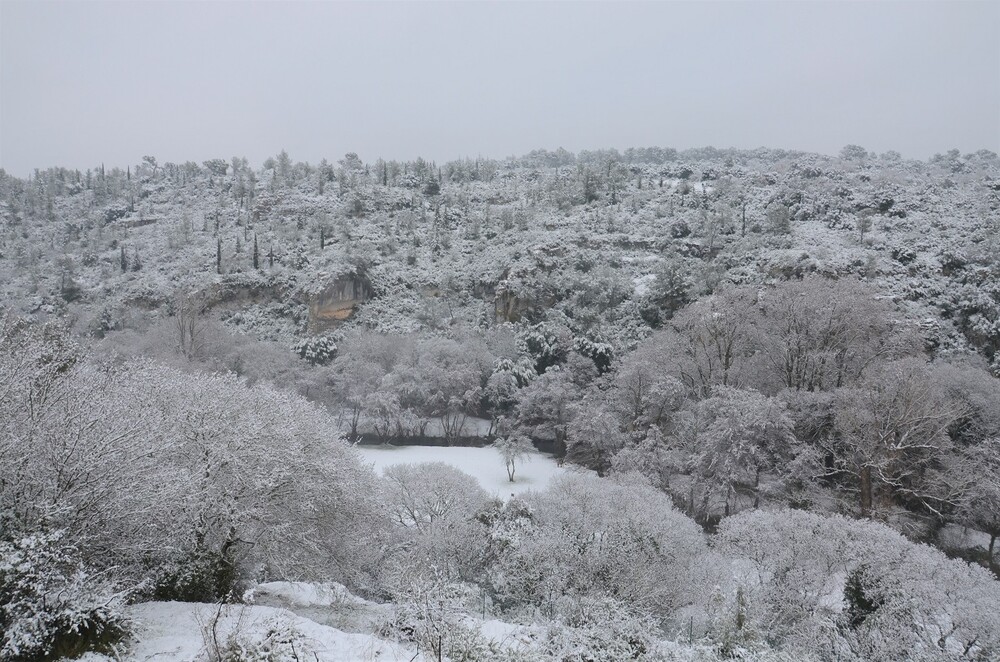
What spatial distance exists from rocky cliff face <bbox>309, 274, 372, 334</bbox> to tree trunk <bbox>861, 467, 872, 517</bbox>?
134ft

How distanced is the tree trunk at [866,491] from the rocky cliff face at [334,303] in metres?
41.0

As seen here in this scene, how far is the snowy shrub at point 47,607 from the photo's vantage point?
575 cm

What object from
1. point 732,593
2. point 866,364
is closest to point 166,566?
point 732,593

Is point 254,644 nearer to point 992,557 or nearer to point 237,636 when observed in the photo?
point 237,636

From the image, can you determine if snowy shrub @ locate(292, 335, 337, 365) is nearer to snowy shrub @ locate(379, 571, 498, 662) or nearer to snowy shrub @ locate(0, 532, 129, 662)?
snowy shrub @ locate(379, 571, 498, 662)

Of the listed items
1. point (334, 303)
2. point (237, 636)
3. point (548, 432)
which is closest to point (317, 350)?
point (334, 303)

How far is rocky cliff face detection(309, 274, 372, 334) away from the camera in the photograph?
156ft

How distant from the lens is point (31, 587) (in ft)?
19.5

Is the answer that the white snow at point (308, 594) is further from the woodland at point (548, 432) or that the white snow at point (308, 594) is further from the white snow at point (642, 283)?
the white snow at point (642, 283)

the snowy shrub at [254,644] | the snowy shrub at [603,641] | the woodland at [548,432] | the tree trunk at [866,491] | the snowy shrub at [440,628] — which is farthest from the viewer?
the tree trunk at [866,491]

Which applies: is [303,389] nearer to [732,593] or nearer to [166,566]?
[166,566]

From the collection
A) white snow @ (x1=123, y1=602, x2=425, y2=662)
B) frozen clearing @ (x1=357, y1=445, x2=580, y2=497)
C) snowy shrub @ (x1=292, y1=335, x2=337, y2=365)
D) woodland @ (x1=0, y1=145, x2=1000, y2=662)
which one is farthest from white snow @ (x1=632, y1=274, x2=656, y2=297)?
white snow @ (x1=123, y1=602, x2=425, y2=662)

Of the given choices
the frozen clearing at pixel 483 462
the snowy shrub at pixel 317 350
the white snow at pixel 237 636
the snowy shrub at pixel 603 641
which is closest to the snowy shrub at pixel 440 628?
the white snow at pixel 237 636

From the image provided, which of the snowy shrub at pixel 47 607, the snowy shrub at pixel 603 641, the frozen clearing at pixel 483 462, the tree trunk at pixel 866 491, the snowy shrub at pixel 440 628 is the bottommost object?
the frozen clearing at pixel 483 462
